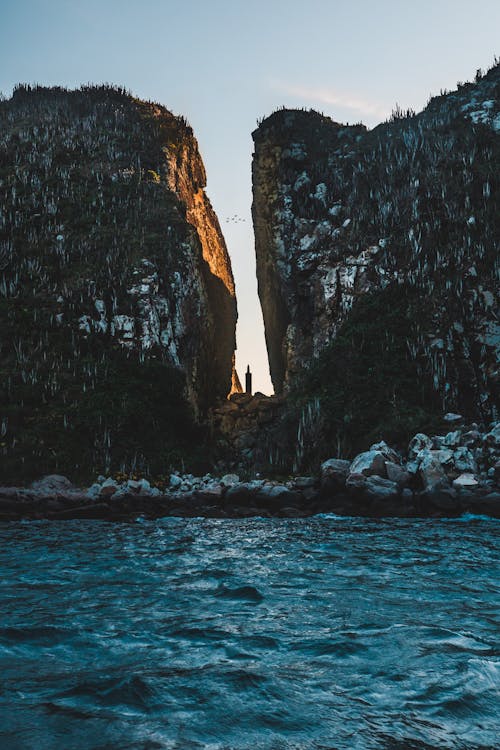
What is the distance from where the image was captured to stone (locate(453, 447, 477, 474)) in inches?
953

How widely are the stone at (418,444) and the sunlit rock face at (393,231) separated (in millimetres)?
5753

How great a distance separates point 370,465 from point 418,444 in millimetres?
3565

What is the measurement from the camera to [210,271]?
52.4 metres

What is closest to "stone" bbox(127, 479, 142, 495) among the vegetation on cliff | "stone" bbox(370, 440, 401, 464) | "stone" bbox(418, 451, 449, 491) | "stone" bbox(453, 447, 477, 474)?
the vegetation on cliff

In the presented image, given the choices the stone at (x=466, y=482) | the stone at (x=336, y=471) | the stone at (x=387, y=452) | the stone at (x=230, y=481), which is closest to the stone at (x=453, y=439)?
the stone at (x=387, y=452)

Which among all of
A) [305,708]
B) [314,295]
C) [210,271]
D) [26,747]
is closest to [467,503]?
[305,708]

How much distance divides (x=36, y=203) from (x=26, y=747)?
48367mm

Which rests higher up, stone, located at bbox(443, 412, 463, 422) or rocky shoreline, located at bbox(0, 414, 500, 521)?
stone, located at bbox(443, 412, 463, 422)

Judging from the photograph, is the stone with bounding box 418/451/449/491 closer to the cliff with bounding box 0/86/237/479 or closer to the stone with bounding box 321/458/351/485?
the stone with bounding box 321/458/351/485

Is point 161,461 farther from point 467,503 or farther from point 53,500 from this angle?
point 467,503

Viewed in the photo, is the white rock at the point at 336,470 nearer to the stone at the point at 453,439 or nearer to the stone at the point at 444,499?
the stone at the point at 444,499

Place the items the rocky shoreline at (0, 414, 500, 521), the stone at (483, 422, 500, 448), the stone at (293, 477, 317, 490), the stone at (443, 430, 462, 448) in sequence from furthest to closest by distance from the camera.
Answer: the stone at (443, 430, 462, 448) → the stone at (293, 477, 317, 490) → the stone at (483, 422, 500, 448) → the rocky shoreline at (0, 414, 500, 521)

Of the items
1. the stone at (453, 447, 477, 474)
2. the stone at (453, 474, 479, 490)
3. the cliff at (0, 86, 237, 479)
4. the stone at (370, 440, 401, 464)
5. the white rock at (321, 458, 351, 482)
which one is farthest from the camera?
the cliff at (0, 86, 237, 479)

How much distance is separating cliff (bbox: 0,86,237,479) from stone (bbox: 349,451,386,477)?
466 inches
